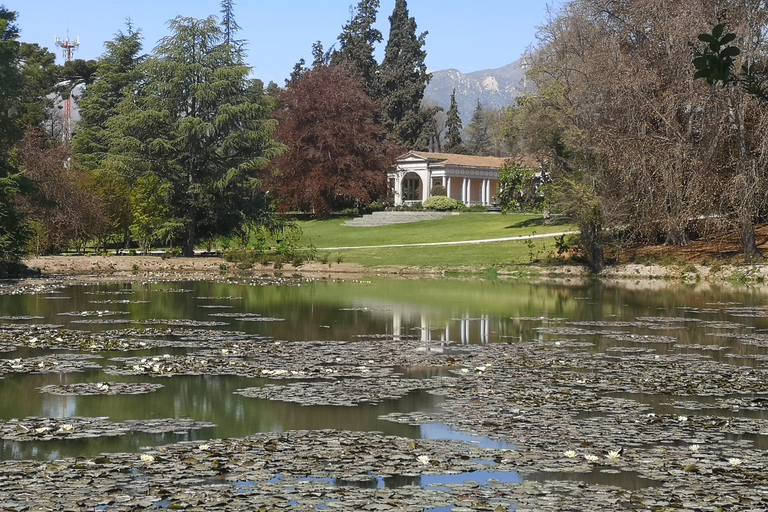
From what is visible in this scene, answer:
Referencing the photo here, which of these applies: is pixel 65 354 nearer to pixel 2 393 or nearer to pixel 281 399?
pixel 2 393

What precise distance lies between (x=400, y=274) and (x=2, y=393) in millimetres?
28110

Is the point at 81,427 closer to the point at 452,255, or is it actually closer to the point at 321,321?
the point at 321,321

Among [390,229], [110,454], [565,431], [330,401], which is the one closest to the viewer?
[110,454]

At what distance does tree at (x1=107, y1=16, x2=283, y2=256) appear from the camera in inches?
1674

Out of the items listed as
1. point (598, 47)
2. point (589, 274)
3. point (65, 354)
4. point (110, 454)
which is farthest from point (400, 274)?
point (110, 454)

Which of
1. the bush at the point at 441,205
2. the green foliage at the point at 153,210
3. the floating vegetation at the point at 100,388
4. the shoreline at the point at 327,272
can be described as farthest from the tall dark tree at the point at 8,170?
the bush at the point at 441,205

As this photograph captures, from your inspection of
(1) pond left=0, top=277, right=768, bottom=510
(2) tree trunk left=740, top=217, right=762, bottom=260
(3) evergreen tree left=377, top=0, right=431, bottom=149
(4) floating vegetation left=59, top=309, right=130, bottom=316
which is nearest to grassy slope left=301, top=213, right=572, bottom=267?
(2) tree trunk left=740, top=217, right=762, bottom=260

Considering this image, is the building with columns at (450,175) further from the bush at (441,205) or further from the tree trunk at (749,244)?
the tree trunk at (749,244)

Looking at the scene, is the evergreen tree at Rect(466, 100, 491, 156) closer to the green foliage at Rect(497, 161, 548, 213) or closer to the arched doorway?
the arched doorway

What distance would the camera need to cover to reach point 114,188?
145 ft

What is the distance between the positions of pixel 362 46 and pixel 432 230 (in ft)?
131

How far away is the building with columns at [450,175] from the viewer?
279ft

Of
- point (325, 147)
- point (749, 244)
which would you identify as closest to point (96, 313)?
point (749, 244)

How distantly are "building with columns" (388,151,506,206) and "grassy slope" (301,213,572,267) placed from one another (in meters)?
18.8
